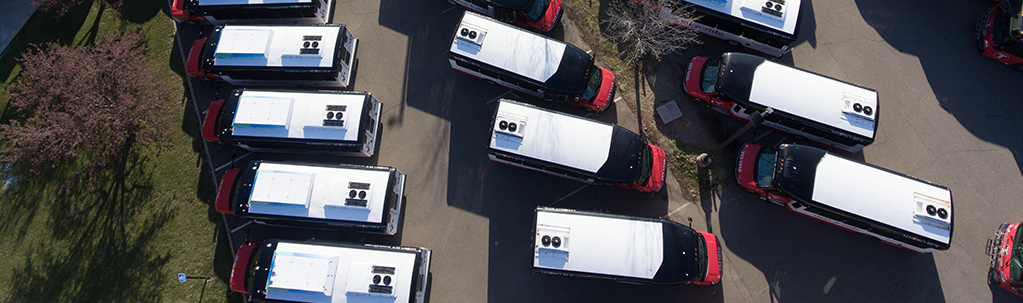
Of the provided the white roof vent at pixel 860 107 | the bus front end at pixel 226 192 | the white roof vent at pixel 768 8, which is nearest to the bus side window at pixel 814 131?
the white roof vent at pixel 860 107

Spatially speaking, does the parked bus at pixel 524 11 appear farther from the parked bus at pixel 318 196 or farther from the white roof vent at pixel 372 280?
the white roof vent at pixel 372 280

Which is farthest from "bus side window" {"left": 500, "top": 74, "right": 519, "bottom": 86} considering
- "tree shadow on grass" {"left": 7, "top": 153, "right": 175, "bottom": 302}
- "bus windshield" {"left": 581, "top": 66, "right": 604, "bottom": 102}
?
"tree shadow on grass" {"left": 7, "top": 153, "right": 175, "bottom": 302}

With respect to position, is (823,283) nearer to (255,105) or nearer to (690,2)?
(690,2)

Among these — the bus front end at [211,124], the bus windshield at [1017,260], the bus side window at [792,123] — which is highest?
the bus side window at [792,123]

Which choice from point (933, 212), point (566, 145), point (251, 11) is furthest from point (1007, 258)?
point (251, 11)

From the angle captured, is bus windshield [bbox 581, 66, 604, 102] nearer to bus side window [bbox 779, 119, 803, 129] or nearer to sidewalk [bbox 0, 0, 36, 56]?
bus side window [bbox 779, 119, 803, 129]

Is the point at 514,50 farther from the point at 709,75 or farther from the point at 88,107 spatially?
the point at 88,107
